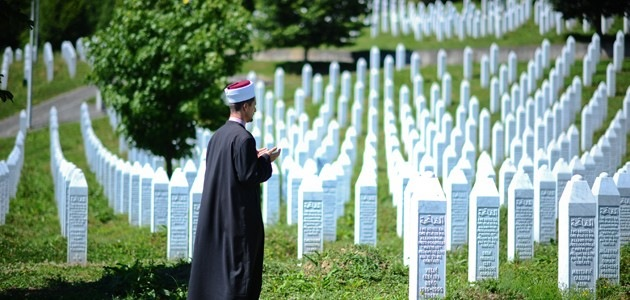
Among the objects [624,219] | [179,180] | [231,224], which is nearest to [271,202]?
[179,180]

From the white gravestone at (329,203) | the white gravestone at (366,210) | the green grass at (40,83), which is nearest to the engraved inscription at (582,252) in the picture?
the white gravestone at (366,210)

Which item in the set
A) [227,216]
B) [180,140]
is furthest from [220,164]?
[180,140]

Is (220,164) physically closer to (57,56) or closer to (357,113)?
(357,113)

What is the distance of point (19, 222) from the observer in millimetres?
19797

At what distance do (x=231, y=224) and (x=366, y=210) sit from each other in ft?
20.0

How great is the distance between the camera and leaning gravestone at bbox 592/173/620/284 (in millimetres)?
11289

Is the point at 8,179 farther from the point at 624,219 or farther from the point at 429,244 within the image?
the point at 429,244

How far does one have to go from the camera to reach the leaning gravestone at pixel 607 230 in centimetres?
1129

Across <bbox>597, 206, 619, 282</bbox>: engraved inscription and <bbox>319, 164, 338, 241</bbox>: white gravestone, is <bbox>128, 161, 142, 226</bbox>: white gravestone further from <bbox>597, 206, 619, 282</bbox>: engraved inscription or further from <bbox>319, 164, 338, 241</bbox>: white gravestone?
<bbox>597, 206, 619, 282</bbox>: engraved inscription

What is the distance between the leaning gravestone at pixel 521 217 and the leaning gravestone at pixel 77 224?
5.59m

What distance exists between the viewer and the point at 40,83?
4366cm

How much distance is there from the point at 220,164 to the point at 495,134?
50.6 feet

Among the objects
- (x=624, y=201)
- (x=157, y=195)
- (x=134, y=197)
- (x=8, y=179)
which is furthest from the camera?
(x=8, y=179)

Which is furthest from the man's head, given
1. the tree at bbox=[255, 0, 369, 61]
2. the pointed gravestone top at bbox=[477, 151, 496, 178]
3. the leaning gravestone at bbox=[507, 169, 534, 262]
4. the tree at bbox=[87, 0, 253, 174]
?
the tree at bbox=[255, 0, 369, 61]
